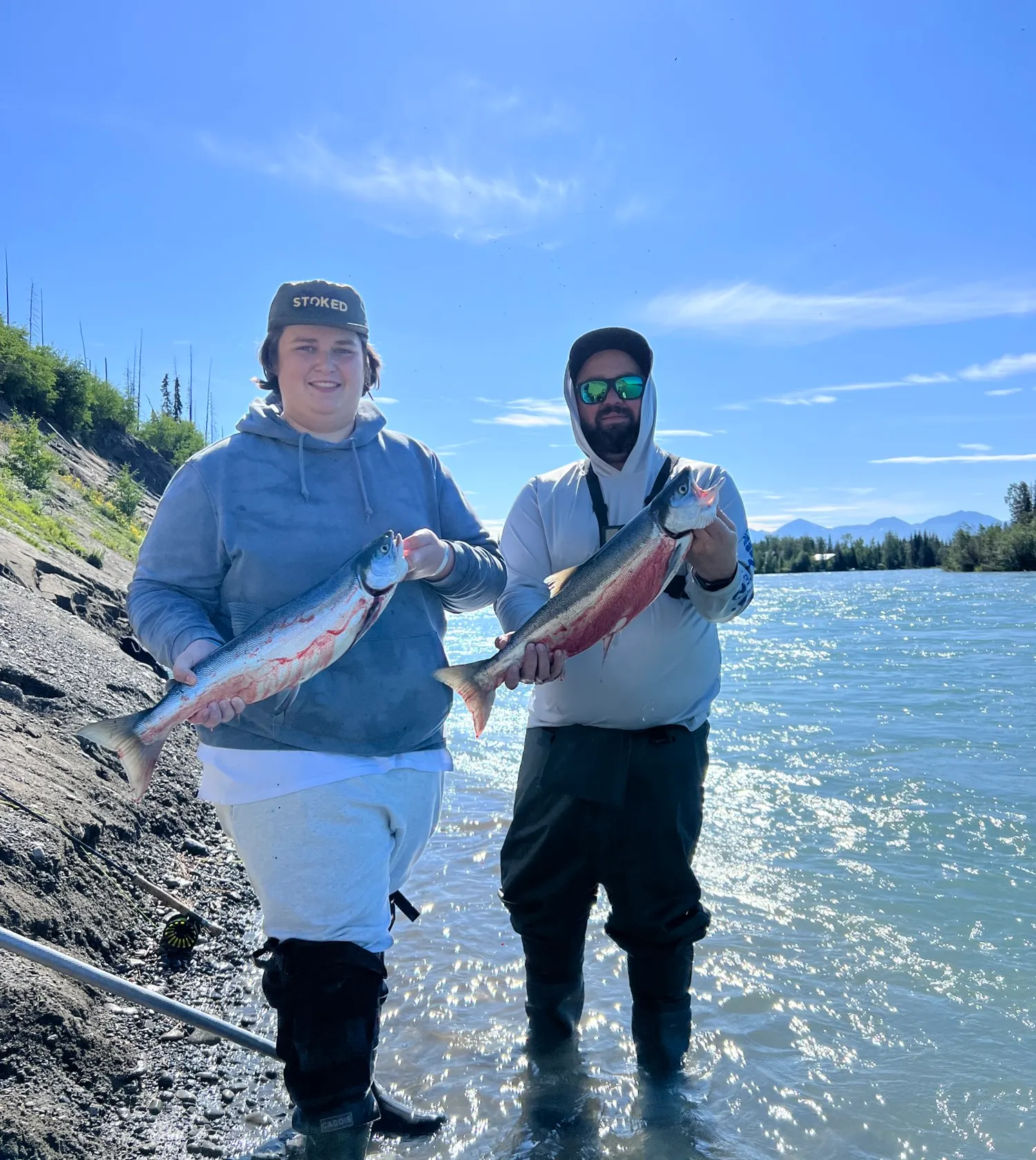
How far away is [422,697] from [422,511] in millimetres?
766

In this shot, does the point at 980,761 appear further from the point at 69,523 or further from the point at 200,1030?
the point at 69,523

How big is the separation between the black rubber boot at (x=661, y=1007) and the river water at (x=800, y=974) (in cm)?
26

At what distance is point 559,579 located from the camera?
3930mm

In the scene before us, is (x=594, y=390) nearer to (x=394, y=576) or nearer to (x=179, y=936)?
(x=394, y=576)

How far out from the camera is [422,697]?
3.27 m

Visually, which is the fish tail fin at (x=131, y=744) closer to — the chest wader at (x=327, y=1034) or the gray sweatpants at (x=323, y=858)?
the gray sweatpants at (x=323, y=858)

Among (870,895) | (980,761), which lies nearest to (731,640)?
(980,761)

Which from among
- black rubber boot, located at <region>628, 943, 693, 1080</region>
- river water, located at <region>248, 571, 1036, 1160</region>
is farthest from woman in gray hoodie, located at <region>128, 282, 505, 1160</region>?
river water, located at <region>248, 571, 1036, 1160</region>

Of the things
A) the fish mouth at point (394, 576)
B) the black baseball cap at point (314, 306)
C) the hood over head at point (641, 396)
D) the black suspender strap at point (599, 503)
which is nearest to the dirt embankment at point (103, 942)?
the fish mouth at point (394, 576)

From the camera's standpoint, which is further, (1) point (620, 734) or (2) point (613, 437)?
(2) point (613, 437)

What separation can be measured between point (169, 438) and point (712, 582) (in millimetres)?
51320

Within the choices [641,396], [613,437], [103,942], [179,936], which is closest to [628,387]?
[641,396]

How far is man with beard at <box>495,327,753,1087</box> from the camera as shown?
3949 mm

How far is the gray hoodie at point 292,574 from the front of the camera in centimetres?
309
